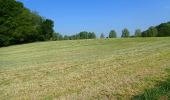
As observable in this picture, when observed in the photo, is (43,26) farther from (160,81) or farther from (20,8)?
(160,81)

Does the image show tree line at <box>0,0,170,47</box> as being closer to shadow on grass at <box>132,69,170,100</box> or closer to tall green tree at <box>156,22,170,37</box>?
tall green tree at <box>156,22,170,37</box>

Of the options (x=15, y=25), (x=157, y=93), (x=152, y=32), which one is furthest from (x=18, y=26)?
(x=157, y=93)

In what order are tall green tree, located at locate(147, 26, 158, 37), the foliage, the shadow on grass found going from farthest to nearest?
1. tall green tree, located at locate(147, 26, 158, 37)
2. the foliage
3. the shadow on grass

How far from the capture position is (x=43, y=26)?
54.3 metres

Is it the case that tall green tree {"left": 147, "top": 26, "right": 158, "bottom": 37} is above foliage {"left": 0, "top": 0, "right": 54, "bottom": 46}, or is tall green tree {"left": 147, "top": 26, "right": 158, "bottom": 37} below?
below

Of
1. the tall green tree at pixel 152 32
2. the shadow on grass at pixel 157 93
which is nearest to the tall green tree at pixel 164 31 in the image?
the tall green tree at pixel 152 32

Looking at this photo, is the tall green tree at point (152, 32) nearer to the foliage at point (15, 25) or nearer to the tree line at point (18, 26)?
the tree line at point (18, 26)

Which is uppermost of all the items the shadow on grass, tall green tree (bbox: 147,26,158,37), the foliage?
the foliage

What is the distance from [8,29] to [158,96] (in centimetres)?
4078

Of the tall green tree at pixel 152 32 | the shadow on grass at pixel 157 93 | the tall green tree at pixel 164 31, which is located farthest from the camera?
the tall green tree at pixel 152 32

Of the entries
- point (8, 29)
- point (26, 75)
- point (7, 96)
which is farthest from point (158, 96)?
point (8, 29)

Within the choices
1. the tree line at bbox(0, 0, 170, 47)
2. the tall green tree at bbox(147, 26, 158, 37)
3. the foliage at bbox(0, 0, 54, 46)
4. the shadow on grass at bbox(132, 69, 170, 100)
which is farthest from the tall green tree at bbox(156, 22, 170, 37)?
the shadow on grass at bbox(132, 69, 170, 100)

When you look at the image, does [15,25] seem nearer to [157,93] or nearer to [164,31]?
[164,31]

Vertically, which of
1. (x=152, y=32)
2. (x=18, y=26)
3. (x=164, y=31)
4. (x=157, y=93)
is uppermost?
(x=18, y=26)
